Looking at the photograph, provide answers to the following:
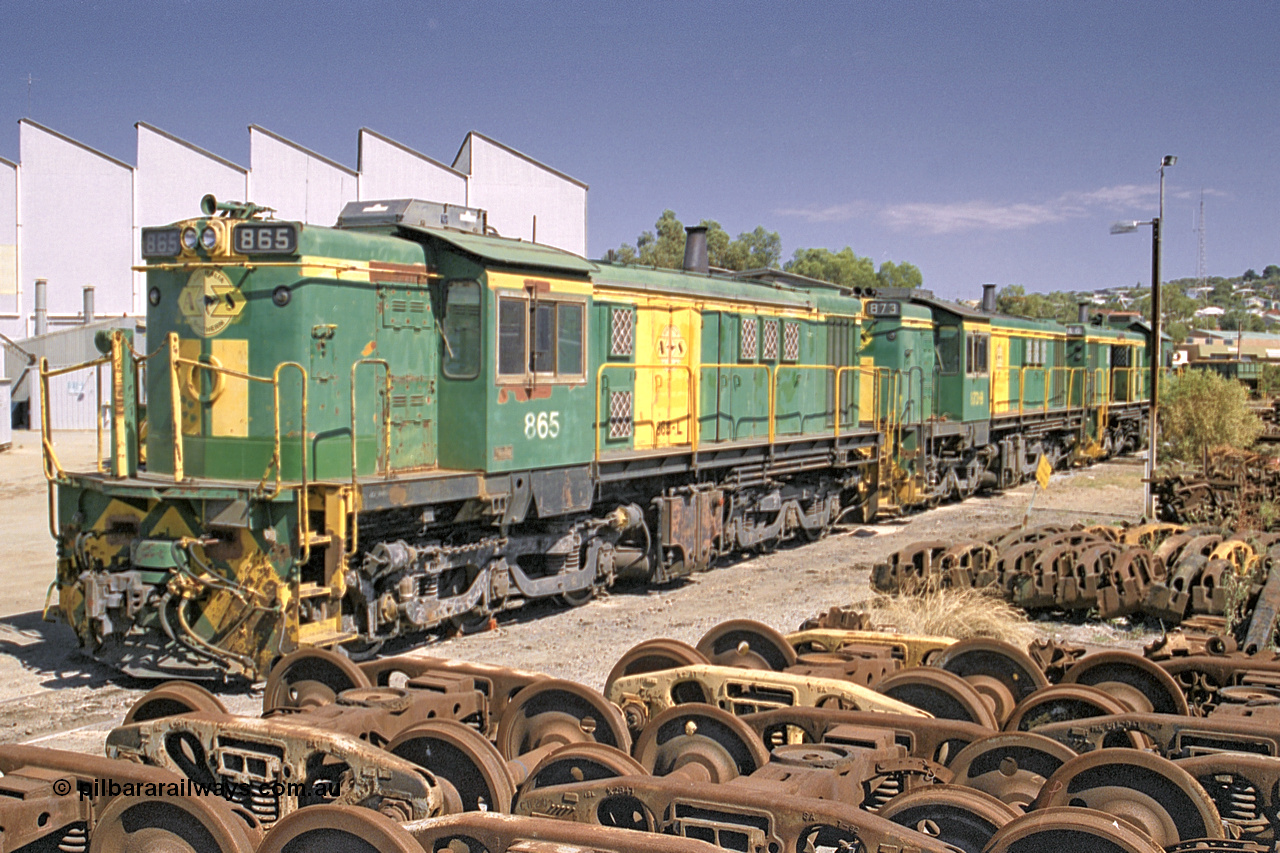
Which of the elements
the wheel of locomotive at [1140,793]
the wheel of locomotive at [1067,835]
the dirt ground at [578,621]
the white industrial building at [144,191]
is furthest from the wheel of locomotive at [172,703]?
the white industrial building at [144,191]

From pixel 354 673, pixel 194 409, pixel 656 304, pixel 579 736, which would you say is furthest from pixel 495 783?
pixel 656 304

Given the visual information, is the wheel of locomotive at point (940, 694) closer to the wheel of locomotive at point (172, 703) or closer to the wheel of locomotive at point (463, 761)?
the wheel of locomotive at point (463, 761)

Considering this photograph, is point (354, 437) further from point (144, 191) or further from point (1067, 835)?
point (144, 191)

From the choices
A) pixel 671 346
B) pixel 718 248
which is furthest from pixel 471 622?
pixel 718 248

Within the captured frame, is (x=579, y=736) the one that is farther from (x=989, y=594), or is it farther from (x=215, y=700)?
(x=989, y=594)

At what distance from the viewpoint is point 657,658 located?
671 centimetres

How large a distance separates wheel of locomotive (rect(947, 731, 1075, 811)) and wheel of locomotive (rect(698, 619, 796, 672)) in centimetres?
214

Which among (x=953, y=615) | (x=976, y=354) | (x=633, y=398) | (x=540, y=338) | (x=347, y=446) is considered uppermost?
(x=976, y=354)

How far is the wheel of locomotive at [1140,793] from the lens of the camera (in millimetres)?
4234

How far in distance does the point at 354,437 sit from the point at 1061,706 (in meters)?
5.42

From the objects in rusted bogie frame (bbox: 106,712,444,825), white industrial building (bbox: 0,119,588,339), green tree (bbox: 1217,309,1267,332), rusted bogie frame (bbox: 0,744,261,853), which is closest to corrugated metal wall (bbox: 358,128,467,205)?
white industrial building (bbox: 0,119,588,339)

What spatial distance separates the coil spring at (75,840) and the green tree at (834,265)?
66048mm

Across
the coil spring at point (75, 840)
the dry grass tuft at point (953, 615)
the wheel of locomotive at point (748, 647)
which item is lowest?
the dry grass tuft at point (953, 615)

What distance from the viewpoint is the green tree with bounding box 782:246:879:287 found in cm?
7062
